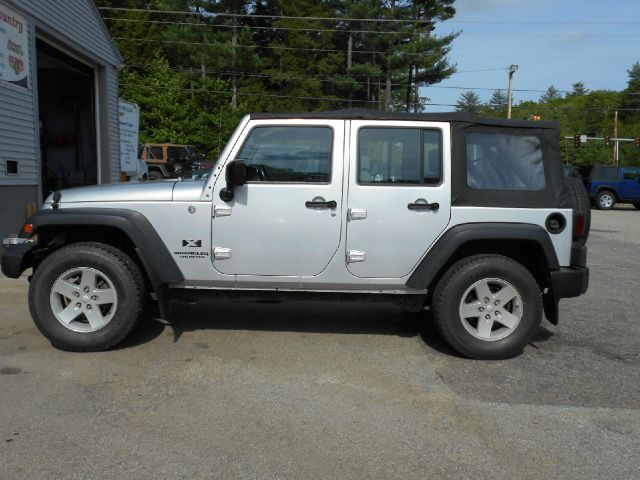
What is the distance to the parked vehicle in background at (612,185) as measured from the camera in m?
24.8

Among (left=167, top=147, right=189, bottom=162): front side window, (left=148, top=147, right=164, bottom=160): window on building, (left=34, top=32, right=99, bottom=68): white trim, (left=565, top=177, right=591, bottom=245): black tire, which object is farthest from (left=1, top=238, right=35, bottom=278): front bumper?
(left=167, top=147, right=189, bottom=162): front side window

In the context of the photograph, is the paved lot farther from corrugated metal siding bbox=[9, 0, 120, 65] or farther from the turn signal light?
corrugated metal siding bbox=[9, 0, 120, 65]

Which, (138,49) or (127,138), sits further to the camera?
(138,49)

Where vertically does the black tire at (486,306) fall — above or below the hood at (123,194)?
below

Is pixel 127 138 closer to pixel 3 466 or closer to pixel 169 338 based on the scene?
pixel 169 338

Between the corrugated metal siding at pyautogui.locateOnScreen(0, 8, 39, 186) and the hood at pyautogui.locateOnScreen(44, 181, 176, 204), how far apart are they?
5134 mm

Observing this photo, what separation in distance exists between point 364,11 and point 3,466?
43.7m

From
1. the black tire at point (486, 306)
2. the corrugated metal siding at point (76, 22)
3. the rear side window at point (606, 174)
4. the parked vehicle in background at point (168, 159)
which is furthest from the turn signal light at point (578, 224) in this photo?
the rear side window at point (606, 174)

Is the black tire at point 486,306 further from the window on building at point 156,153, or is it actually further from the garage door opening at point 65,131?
the window on building at point 156,153

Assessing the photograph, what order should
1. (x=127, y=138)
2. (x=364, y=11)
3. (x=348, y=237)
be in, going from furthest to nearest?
(x=364, y=11) → (x=127, y=138) → (x=348, y=237)

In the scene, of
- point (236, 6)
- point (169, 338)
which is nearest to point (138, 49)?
point (236, 6)

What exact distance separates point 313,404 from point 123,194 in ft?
7.46

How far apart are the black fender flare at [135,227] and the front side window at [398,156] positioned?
5.42 ft

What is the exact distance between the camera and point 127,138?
49.7 ft
